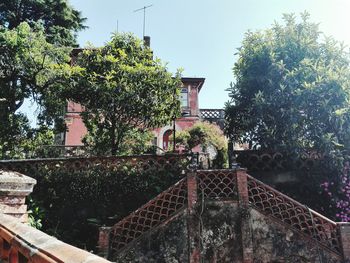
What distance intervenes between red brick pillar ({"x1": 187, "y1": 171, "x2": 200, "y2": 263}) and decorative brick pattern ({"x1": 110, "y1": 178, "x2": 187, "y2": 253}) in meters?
0.17

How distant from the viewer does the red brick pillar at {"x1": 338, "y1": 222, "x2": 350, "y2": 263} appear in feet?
24.8

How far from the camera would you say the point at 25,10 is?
18859 millimetres

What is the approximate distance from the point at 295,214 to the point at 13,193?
7.04m

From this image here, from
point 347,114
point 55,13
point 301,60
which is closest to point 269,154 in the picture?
point 347,114

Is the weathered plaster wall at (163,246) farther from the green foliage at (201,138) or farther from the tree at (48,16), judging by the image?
the tree at (48,16)

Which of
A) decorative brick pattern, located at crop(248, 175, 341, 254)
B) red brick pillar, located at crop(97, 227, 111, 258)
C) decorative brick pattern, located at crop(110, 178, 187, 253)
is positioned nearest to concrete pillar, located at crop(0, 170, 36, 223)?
red brick pillar, located at crop(97, 227, 111, 258)

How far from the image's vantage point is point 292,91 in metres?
9.92

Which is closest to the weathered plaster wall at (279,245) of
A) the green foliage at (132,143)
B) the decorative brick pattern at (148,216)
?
the decorative brick pattern at (148,216)

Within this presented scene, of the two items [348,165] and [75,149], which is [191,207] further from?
[75,149]

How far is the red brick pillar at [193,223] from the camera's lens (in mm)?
7871

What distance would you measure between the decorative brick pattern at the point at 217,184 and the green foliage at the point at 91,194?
1478 mm

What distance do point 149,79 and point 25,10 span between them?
12631mm

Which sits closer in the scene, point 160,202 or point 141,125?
point 160,202

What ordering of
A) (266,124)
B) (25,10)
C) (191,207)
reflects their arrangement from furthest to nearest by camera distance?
(25,10)
(266,124)
(191,207)
